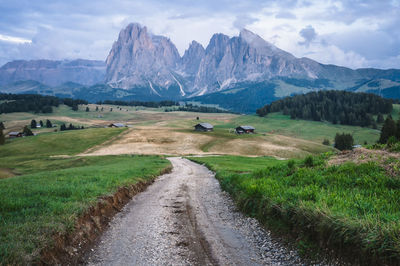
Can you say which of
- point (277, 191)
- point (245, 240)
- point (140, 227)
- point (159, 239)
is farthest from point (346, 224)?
point (140, 227)

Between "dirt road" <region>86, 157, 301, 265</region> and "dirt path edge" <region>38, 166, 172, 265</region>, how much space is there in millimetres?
498

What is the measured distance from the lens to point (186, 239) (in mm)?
Result: 11047

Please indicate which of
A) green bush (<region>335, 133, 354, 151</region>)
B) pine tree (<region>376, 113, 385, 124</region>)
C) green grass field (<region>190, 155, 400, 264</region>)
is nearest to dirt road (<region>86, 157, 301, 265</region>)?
green grass field (<region>190, 155, 400, 264</region>)

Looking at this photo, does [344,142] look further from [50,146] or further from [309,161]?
[50,146]

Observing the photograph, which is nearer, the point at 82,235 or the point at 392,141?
the point at 82,235

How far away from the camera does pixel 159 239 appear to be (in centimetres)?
1115

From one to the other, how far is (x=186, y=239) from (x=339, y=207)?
20.7 feet

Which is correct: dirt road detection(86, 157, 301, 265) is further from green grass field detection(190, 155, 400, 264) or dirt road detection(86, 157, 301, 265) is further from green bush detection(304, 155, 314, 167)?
green bush detection(304, 155, 314, 167)

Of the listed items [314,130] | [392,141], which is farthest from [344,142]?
[392,141]

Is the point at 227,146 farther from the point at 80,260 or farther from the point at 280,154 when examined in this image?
the point at 80,260

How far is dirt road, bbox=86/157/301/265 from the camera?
9.31 metres

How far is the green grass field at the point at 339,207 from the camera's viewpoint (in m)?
7.41

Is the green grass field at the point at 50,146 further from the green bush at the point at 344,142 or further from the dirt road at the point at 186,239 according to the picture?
the green bush at the point at 344,142

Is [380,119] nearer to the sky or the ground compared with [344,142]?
nearer to the sky
